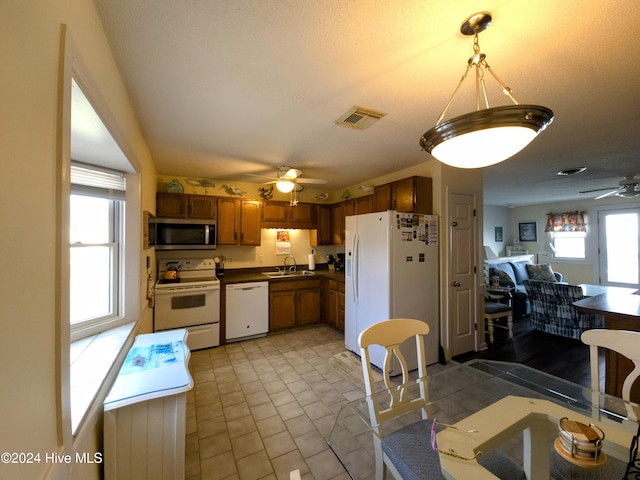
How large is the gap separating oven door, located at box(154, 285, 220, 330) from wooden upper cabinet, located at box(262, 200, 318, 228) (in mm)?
1405

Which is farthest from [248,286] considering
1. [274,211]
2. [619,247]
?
[619,247]

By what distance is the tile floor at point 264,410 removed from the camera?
1.69 m

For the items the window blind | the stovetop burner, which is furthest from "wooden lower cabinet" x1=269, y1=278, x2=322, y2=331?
the window blind

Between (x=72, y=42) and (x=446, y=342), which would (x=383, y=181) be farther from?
(x=72, y=42)

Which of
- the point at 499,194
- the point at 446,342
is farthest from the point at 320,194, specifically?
the point at 499,194

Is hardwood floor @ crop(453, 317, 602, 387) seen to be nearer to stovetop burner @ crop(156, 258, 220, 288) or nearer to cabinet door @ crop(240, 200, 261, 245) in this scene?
cabinet door @ crop(240, 200, 261, 245)

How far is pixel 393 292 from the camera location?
2814 millimetres

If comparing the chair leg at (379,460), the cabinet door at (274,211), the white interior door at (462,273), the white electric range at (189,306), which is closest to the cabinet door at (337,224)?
the cabinet door at (274,211)

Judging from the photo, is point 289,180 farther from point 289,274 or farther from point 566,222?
point 566,222

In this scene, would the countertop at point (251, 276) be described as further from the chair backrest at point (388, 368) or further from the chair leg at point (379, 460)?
the chair leg at point (379, 460)

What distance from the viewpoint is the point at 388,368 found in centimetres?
145

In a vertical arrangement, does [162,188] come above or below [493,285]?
above

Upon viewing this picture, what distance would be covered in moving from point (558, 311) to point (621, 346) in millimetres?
3081

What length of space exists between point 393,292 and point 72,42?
2.85m
